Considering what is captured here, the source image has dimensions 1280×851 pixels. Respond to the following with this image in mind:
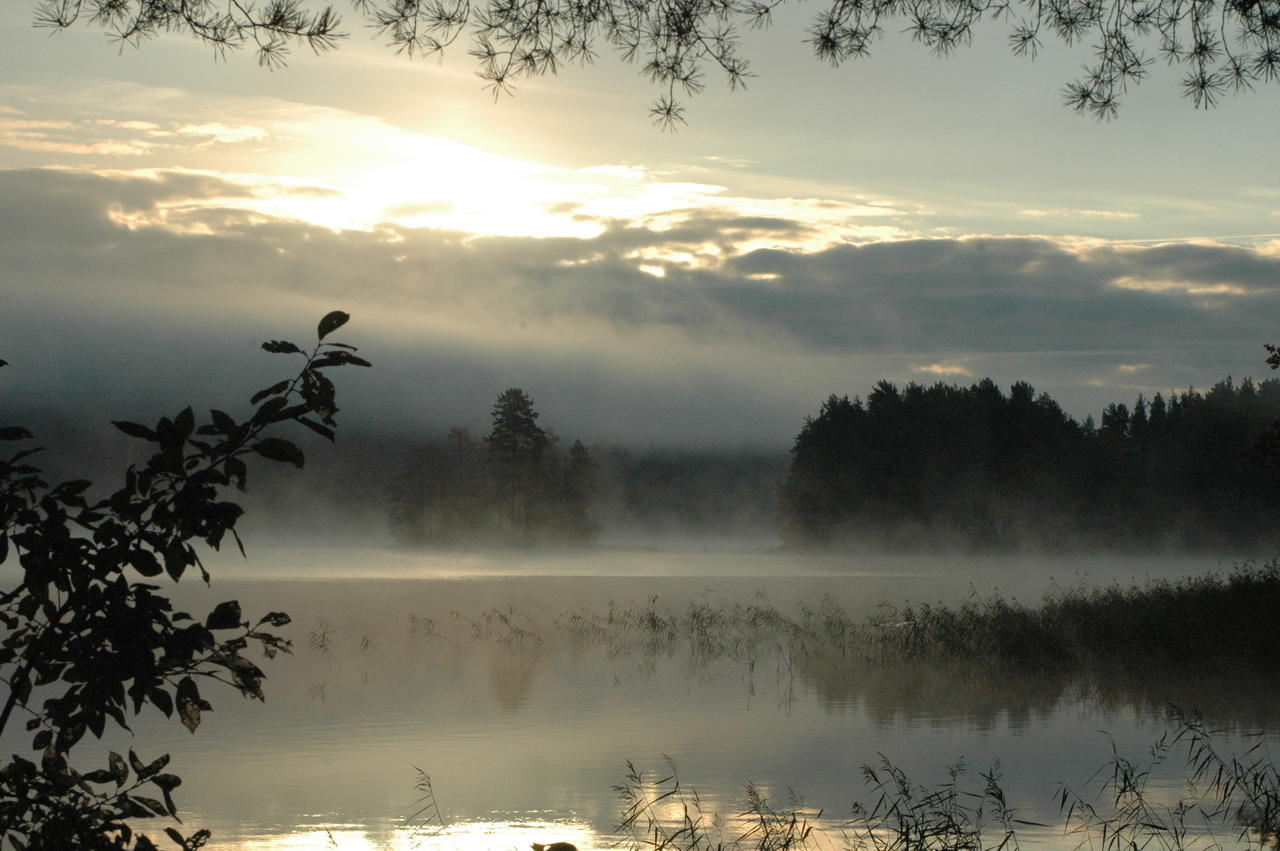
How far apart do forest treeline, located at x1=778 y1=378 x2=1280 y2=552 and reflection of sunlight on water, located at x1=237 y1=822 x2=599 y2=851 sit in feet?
218

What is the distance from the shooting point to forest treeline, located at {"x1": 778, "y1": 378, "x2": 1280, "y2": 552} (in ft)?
237

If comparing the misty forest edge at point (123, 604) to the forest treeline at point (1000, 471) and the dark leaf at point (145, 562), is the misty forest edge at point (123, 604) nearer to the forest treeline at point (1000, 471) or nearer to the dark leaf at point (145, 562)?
the dark leaf at point (145, 562)

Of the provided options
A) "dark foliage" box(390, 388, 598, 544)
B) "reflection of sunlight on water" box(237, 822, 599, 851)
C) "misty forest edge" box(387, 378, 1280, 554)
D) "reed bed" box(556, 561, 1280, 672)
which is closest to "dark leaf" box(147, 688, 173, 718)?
"reflection of sunlight on water" box(237, 822, 599, 851)

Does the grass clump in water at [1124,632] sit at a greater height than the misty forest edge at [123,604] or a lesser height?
lesser

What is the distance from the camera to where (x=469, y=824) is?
336 inches

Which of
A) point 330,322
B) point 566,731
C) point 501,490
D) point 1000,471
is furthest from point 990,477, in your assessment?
point 330,322

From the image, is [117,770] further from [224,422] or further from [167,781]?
[224,422]

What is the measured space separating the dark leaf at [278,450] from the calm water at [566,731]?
500cm

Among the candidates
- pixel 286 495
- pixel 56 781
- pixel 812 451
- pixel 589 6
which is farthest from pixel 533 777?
pixel 286 495

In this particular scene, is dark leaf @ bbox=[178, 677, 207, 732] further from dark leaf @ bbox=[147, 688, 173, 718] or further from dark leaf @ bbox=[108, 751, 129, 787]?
dark leaf @ bbox=[108, 751, 129, 787]

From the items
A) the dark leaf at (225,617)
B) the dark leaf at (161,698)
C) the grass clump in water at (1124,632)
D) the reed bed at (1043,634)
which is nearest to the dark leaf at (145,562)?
the dark leaf at (225,617)

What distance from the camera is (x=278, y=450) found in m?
3.59

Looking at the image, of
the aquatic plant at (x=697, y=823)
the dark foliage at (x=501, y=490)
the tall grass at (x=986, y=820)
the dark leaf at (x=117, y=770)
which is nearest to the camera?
the dark leaf at (x=117, y=770)

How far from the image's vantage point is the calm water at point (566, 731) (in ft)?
29.4
